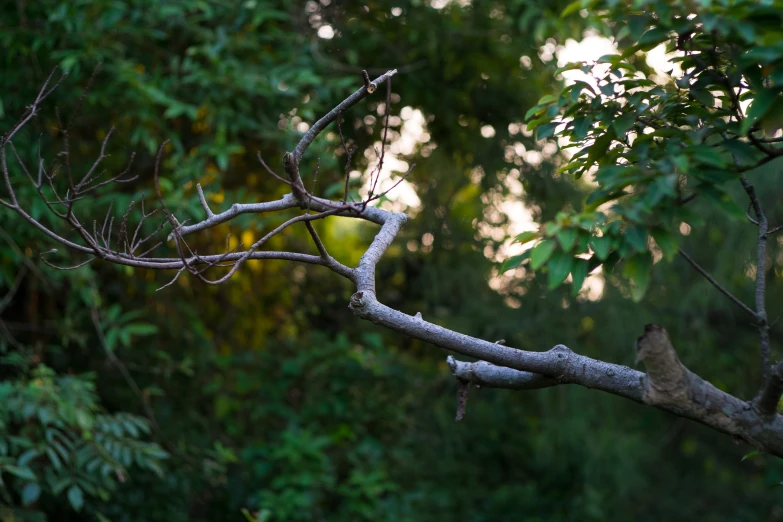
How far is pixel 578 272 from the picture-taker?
94cm

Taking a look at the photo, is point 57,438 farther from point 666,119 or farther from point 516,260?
point 666,119

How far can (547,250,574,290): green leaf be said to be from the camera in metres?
0.91

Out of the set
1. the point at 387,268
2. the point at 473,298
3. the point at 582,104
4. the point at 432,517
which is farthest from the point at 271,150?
the point at 582,104

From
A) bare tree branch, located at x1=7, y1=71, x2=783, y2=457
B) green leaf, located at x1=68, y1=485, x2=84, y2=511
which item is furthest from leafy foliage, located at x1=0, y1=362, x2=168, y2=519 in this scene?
bare tree branch, located at x1=7, y1=71, x2=783, y2=457

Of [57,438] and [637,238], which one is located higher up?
[637,238]

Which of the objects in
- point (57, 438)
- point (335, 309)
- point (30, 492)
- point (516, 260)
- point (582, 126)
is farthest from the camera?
point (335, 309)

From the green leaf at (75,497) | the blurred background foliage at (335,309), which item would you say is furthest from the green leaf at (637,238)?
the green leaf at (75,497)

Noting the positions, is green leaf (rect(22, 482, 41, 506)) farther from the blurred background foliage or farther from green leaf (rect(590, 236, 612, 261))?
green leaf (rect(590, 236, 612, 261))

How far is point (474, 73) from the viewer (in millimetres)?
3461

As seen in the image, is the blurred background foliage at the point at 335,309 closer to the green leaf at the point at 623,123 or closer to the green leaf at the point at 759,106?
the green leaf at the point at 623,123

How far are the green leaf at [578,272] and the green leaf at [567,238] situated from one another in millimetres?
30

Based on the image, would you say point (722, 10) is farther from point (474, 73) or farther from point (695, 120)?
point (474, 73)

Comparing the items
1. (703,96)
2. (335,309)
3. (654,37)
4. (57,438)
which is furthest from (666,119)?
(335,309)

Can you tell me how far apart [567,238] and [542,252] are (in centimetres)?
4
